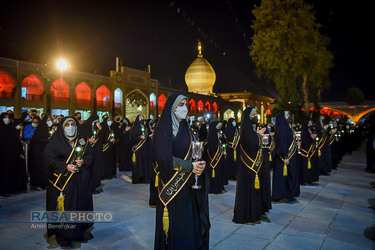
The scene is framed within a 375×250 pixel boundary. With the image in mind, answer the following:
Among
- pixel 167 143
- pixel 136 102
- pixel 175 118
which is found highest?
pixel 136 102

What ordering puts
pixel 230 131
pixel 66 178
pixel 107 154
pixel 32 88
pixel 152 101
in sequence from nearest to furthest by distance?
pixel 66 178, pixel 107 154, pixel 230 131, pixel 32 88, pixel 152 101

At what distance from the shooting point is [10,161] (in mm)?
7164

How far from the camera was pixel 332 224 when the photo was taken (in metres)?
5.24

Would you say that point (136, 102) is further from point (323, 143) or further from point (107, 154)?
point (323, 143)

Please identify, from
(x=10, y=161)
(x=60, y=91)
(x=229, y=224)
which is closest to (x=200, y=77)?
(x=60, y=91)

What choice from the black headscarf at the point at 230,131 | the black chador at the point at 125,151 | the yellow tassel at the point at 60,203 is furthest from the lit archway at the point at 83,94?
the yellow tassel at the point at 60,203

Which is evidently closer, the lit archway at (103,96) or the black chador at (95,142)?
the black chador at (95,142)

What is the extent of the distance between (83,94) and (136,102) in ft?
15.4

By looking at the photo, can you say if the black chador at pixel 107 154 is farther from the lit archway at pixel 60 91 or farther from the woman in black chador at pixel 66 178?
the lit archway at pixel 60 91

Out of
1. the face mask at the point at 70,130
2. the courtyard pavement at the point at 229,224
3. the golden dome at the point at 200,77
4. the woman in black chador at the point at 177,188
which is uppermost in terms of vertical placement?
the golden dome at the point at 200,77

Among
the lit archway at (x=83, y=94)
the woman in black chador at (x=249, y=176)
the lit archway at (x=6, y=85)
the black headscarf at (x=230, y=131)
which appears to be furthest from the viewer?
the lit archway at (x=83, y=94)

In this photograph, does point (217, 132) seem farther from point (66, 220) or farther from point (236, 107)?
point (236, 107)

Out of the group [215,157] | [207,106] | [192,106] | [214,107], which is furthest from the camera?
[214,107]

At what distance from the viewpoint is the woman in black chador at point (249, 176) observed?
5172mm
